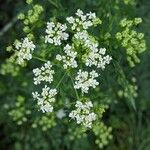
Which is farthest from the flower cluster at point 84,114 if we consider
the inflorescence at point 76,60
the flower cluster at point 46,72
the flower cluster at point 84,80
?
the flower cluster at point 46,72

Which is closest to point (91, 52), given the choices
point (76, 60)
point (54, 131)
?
point (76, 60)

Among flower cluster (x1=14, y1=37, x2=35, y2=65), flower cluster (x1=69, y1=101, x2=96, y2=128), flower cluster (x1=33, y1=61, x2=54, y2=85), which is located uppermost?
flower cluster (x1=14, y1=37, x2=35, y2=65)

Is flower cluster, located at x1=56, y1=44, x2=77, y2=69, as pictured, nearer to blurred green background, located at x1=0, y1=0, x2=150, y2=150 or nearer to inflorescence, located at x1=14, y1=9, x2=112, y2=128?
inflorescence, located at x1=14, y1=9, x2=112, y2=128

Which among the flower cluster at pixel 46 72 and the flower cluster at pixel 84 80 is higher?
the flower cluster at pixel 46 72

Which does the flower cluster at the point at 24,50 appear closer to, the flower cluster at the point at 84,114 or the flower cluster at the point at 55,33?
the flower cluster at the point at 55,33

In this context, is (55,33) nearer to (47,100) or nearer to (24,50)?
(24,50)

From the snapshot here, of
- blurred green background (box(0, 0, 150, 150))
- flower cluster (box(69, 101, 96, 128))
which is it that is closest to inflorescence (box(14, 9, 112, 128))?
flower cluster (box(69, 101, 96, 128))

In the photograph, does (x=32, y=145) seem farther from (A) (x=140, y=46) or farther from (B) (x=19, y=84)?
(A) (x=140, y=46)
